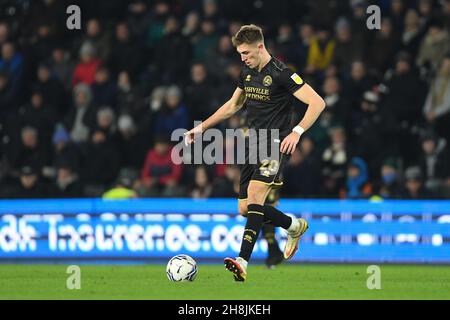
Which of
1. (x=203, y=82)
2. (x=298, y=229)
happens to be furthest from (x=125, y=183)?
(x=298, y=229)

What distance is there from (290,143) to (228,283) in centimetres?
194

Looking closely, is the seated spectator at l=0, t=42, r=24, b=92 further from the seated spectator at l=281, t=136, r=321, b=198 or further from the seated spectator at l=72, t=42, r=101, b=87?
the seated spectator at l=281, t=136, r=321, b=198

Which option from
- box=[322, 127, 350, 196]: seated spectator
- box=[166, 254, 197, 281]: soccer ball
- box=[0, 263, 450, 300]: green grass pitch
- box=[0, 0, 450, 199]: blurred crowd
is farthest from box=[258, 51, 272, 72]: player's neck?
box=[322, 127, 350, 196]: seated spectator

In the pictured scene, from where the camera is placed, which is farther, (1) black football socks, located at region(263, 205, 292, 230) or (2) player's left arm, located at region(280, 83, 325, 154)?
(1) black football socks, located at region(263, 205, 292, 230)

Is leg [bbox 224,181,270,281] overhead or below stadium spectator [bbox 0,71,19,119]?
below

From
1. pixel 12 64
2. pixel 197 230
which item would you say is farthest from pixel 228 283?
pixel 12 64

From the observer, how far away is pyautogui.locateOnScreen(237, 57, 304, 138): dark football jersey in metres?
10.5

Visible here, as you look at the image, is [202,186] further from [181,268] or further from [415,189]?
[181,268]

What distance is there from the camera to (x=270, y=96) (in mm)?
10578

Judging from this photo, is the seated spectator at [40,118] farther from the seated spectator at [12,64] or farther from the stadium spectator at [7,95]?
the seated spectator at [12,64]

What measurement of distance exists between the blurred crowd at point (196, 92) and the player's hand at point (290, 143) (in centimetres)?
489

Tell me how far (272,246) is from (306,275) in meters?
0.87

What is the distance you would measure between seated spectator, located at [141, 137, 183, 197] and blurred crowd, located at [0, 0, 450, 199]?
0.02 m

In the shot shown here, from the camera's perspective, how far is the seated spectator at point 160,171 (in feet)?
54.1
